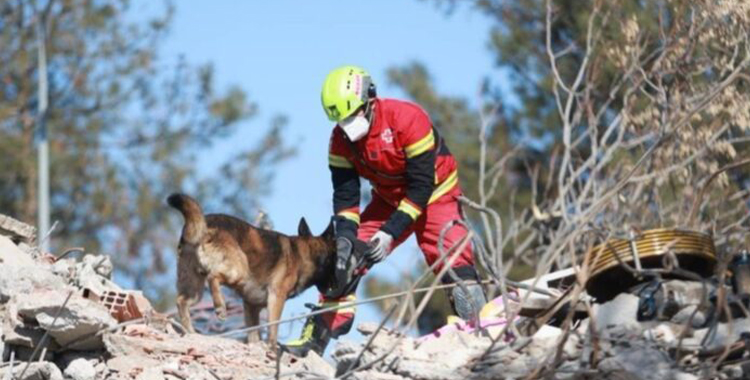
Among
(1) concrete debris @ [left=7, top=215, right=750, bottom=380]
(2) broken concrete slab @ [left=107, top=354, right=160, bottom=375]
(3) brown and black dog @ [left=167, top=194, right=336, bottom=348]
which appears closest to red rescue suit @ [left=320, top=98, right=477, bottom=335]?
(3) brown and black dog @ [left=167, top=194, right=336, bottom=348]

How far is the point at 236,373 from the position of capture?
1105 cm

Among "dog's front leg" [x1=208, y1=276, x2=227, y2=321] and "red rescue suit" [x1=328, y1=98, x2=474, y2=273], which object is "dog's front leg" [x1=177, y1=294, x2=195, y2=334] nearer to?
"dog's front leg" [x1=208, y1=276, x2=227, y2=321]

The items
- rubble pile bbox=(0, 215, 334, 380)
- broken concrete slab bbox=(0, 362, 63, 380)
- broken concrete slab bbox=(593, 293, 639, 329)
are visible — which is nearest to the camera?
broken concrete slab bbox=(593, 293, 639, 329)

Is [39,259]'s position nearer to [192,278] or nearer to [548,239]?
[192,278]

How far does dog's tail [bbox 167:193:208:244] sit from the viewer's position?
13.5 m

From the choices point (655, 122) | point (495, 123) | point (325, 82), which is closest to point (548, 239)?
point (655, 122)

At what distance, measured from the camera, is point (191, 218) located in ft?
45.0

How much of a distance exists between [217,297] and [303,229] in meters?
1.81

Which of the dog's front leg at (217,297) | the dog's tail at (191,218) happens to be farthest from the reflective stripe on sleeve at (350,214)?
the dog's front leg at (217,297)

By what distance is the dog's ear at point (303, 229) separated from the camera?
15434mm

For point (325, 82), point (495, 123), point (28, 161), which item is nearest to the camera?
point (325, 82)

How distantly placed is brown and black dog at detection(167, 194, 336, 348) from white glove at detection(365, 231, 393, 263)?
3.73ft

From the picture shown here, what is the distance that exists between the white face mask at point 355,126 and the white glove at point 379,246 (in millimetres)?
692

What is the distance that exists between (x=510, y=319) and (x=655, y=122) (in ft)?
38.5
